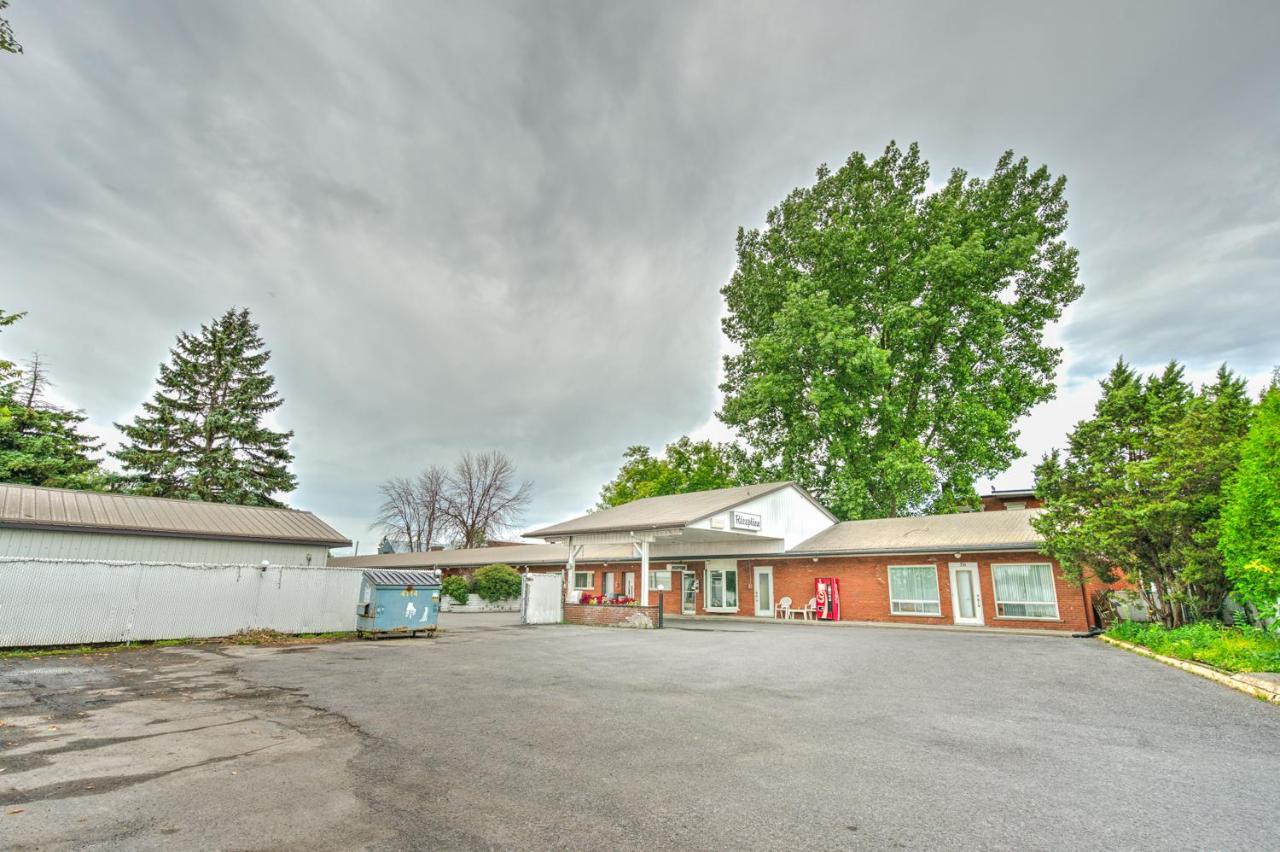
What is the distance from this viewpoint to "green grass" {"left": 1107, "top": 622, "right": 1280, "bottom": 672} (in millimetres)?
8586

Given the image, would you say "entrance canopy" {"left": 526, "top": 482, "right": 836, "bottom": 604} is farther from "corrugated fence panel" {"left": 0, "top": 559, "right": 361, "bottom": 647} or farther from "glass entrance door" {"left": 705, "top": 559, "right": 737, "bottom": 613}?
"corrugated fence panel" {"left": 0, "top": 559, "right": 361, "bottom": 647}

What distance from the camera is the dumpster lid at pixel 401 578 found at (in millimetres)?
16781

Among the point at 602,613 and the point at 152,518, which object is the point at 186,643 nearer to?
the point at 152,518

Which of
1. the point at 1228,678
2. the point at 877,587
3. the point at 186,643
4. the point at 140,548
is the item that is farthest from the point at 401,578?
the point at 1228,678

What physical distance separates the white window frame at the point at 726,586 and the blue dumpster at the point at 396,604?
14.1m

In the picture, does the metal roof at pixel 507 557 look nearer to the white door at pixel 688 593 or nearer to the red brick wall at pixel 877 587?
the white door at pixel 688 593

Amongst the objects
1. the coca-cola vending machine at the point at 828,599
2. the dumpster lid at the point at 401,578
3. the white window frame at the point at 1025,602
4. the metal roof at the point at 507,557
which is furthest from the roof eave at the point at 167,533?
the white window frame at the point at 1025,602

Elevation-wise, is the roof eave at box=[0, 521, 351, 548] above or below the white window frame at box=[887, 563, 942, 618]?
above

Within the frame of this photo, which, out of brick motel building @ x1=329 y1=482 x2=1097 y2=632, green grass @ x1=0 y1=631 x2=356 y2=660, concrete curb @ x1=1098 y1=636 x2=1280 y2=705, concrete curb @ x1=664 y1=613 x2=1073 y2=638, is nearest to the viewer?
concrete curb @ x1=1098 y1=636 x2=1280 y2=705

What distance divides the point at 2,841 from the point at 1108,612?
2333cm

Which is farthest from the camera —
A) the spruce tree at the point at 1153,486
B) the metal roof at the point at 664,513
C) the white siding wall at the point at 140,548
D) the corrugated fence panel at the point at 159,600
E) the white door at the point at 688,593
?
the white door at the point at 688,593

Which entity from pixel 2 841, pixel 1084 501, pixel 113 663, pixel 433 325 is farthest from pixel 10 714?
pixel 1084 501

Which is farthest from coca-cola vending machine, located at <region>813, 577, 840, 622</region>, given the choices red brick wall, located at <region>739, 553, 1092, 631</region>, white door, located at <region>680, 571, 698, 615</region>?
white door, located at <region>680, 571, 698, 615</region>

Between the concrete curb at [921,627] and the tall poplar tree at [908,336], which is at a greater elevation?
the tall poplar tree at [908,336]
